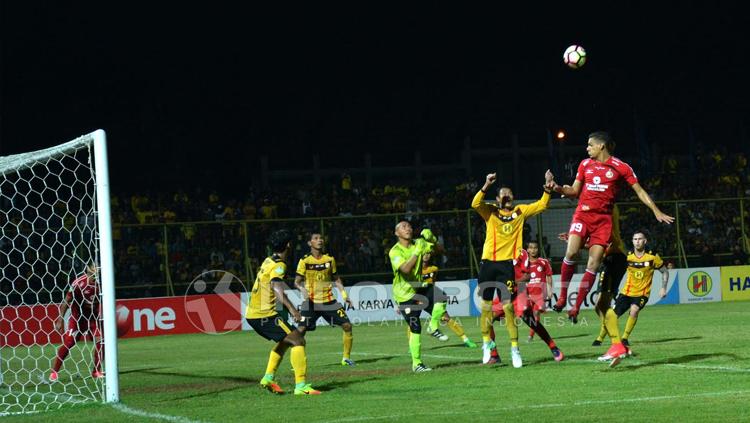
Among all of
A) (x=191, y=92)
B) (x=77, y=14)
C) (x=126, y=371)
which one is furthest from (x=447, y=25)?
(x=126, y=371)

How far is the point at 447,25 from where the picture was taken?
165 ft

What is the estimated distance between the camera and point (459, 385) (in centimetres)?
1170

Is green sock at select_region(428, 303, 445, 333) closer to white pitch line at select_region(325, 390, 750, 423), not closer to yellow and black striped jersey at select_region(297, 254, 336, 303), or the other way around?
yellow and black striped jersey at select_region(297, 254, 336, 303)

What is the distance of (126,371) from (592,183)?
29.0ft

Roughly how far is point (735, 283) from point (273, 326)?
2368 cm

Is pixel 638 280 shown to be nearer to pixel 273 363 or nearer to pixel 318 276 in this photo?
pixel 318 276

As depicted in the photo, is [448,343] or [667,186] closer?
[448,343]

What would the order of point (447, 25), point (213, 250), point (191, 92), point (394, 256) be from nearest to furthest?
1. point (394, 256)
2. point (213, 250)
3. point (191, 92)
4. point (447, 25)

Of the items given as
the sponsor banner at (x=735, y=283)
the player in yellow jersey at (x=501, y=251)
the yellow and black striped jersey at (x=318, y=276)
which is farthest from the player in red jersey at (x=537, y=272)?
the sponsor banner at (x=735, y=283)

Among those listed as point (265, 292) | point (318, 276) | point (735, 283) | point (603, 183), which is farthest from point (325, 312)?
point (735, 283)

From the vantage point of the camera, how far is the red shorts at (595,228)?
39.0 ft

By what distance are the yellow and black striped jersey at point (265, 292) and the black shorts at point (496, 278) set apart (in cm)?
326

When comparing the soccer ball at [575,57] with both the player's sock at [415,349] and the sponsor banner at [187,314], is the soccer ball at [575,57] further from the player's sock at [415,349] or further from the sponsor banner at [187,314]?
the sponsor banner at [187,314]

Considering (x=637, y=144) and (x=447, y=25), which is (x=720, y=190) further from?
(x=447, y=25)
